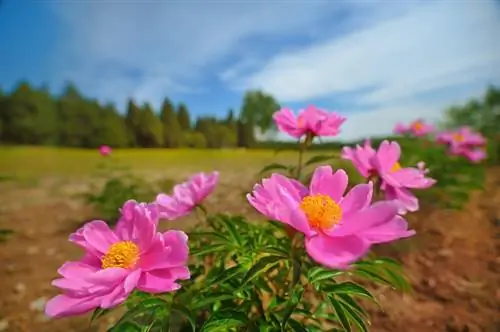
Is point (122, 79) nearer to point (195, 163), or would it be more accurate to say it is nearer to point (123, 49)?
point (123, 49)

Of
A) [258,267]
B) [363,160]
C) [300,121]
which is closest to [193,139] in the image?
[300,121]

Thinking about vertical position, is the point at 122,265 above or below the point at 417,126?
below

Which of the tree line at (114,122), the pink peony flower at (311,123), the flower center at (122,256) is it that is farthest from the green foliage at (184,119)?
the flower center at (122,256)

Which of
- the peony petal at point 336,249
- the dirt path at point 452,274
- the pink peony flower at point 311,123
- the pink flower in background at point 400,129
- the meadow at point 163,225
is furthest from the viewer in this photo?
the pink flower in background at point 400,129

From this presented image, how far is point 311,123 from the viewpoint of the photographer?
669mm

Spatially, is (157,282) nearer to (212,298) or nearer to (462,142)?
(212,298)

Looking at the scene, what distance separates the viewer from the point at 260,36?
3.77 feet

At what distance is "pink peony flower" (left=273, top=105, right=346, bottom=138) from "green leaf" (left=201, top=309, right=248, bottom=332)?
293mm

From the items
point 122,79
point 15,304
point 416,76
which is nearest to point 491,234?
point 416,76

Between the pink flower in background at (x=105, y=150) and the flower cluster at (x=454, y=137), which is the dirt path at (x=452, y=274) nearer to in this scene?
the flower cluster at (x=454, y=137)

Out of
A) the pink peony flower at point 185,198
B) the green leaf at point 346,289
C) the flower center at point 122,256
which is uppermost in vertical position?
the pink peony flower at point 185,198

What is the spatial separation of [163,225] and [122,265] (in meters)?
0.76

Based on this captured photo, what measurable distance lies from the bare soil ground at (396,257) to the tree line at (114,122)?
0.40ft

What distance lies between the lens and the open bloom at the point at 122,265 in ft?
1.36
